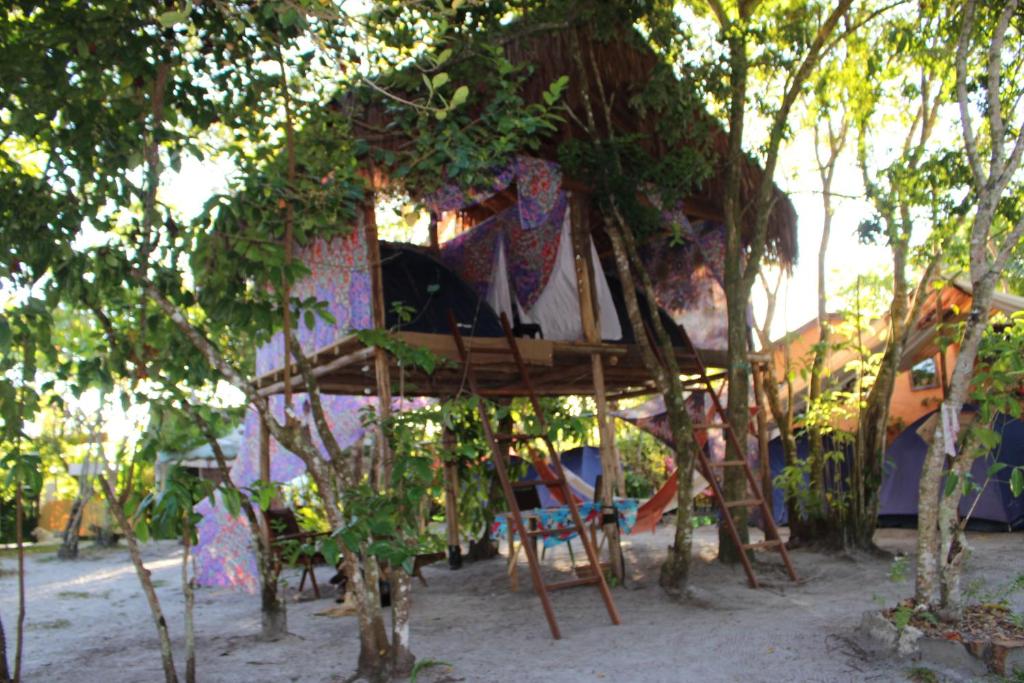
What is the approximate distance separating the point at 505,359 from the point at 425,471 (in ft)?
9.14

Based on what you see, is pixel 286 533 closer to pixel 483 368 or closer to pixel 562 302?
pixel 483 368

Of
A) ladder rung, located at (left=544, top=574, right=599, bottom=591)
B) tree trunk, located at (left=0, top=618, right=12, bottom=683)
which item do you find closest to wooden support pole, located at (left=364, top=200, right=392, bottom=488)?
ladder rung, located at (left=544, top=574, right=599, bottom=591)

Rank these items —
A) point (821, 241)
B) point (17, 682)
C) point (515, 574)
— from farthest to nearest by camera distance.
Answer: point (821, 241)
point (515, 574)
point (17, 682)

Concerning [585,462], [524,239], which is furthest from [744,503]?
[585,462]

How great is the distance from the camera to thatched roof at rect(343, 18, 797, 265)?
5.18 metres

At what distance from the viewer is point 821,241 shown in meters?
Result: 7.19

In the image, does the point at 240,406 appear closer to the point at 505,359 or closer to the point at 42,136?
the point at 42,136

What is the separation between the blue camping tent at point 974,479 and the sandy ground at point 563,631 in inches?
36.5

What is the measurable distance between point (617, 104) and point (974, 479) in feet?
18.6

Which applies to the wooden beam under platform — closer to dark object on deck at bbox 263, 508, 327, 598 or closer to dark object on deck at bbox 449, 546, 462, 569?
dark object on deck at bbox 263, 508, 327, 598

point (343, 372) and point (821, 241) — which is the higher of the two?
point (821, 241)

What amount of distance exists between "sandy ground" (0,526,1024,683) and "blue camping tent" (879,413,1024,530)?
93cm

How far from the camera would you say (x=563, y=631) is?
470cm

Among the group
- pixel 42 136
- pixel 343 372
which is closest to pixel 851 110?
pixel 343 372
